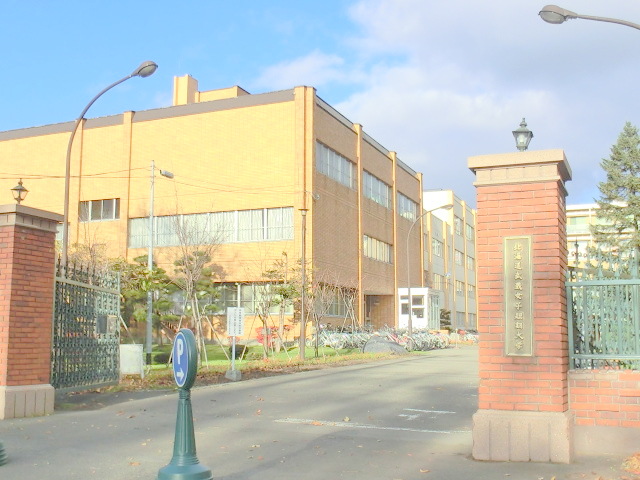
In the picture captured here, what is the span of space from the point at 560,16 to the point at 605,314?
7960mm

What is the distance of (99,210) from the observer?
45.3 meters

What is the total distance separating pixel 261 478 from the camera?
282 inches

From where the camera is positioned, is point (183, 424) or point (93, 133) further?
point (93, 133)

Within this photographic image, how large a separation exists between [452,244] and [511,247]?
66.7 meters

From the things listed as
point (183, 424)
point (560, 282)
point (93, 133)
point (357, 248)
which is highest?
point (93, 133)

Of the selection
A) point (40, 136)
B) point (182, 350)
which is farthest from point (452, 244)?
point (182, 350)

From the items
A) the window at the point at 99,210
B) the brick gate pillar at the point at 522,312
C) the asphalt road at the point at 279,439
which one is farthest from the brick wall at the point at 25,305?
the window at the point at 99,210

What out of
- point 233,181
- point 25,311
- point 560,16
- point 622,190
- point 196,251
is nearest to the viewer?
point 25,311

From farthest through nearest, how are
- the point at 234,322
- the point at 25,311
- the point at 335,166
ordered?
the point at 335,166
the point at 234,322
the point at 25,311

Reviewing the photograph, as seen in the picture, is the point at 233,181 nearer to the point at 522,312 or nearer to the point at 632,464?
the point at 522,312

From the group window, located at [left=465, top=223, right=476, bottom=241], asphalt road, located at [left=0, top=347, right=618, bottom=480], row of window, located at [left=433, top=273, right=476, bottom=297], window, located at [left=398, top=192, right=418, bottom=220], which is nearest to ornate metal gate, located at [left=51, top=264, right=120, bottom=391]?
asphalt road, located at [left=0, top=347, right=618, bottom=480]

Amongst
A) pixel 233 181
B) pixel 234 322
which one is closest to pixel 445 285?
pixel 233 181

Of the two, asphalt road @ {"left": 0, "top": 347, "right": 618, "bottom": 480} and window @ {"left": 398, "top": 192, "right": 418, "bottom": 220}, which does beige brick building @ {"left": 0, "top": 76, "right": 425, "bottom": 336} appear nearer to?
window @ {"left": 398, "top": 192, "right": 418, "bottom": 220}

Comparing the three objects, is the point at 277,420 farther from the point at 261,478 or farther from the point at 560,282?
the point at 560,282
